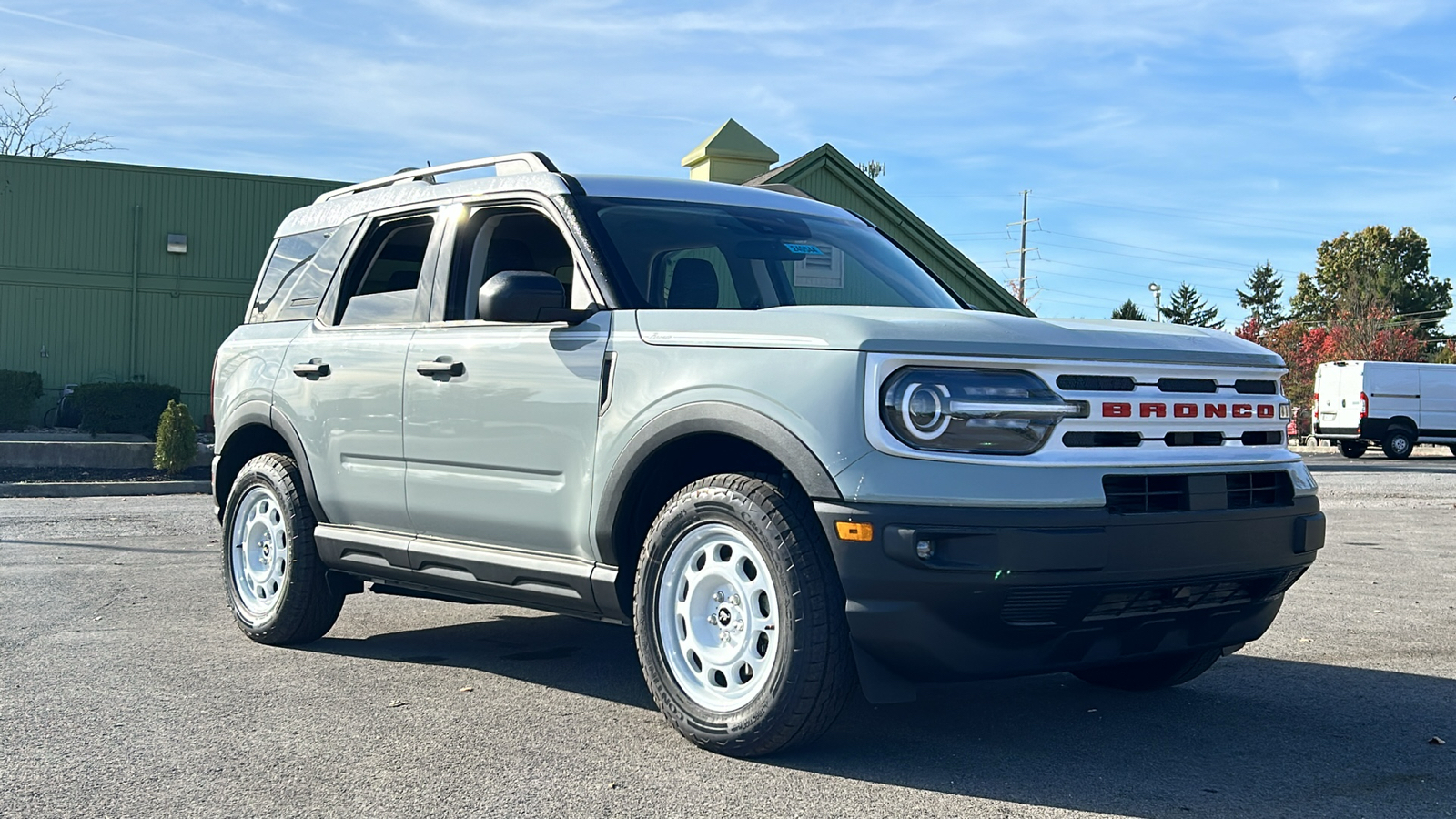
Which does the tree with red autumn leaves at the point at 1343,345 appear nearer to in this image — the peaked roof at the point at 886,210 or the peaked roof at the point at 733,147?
the peaked roof at the point at 886,210

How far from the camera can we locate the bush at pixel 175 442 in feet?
58.3

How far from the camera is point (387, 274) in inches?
240

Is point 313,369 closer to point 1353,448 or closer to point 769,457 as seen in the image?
point 769,457

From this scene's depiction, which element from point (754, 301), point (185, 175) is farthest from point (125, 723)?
point (185, 175)

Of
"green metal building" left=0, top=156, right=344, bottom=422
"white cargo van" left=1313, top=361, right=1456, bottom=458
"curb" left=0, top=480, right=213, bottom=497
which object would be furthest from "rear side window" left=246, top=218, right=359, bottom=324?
"white cargo van" left=1313, top=361, right=1456, bottom=458

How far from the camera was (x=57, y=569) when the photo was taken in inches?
351

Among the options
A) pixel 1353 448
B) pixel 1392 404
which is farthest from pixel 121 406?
pixel 1353 448

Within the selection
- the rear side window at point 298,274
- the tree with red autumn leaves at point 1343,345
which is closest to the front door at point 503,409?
the rear side window at point 298,274

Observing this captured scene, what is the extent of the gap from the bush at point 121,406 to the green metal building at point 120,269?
310 centimetres

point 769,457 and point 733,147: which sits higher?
point 733,147

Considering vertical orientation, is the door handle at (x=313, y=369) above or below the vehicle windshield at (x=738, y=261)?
below

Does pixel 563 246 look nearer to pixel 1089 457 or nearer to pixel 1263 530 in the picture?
pixel 1089 457

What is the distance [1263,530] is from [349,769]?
2880 millimetres

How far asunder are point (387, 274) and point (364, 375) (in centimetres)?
52
